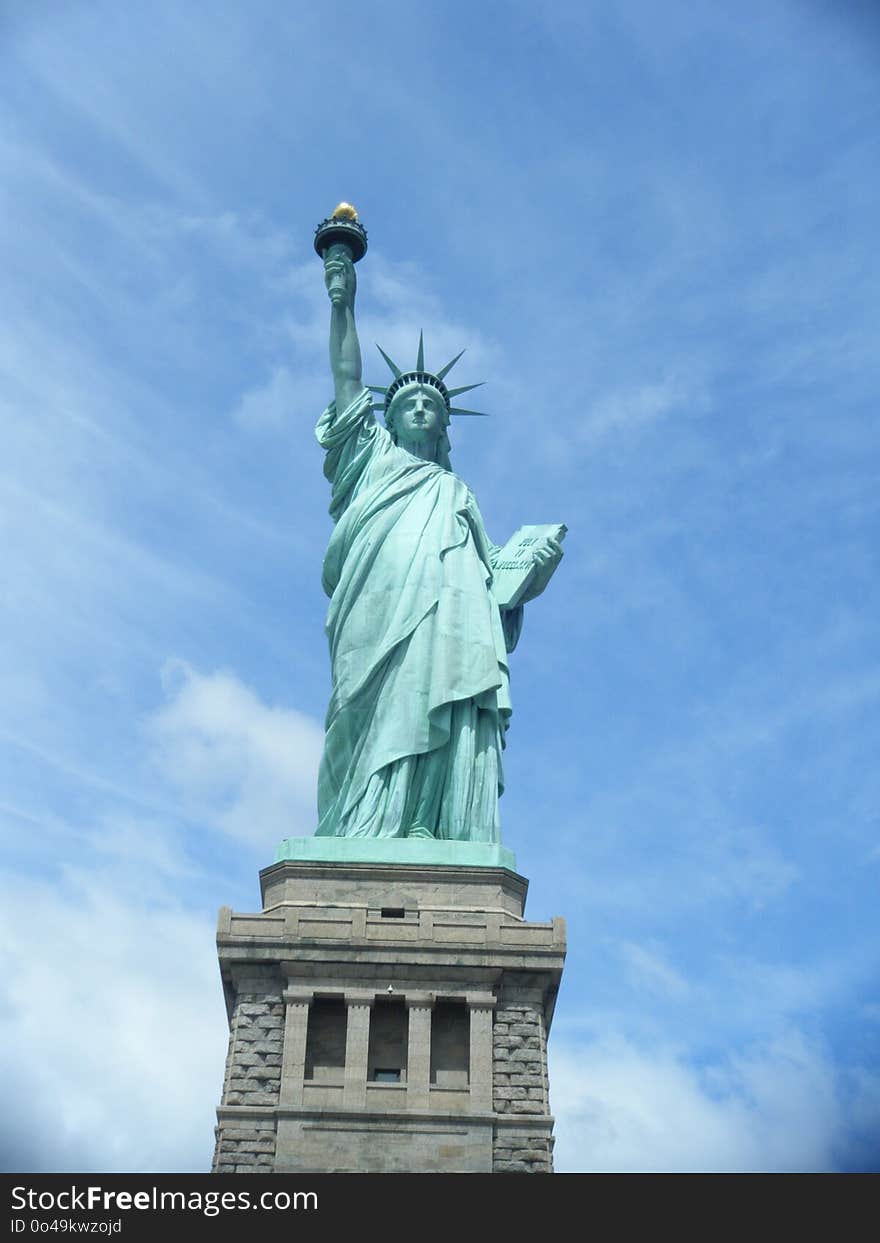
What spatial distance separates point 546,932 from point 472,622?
5.73 meters

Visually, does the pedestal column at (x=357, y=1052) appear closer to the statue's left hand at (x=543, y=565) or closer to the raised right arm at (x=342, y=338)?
the statue's left hand at (x=543, y=565)

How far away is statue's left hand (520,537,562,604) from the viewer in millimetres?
28922

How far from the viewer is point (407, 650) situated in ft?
86.8

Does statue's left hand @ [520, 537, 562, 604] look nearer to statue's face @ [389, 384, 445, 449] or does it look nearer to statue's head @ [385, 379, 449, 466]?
statue's head @ [385, 379, 449, 466]

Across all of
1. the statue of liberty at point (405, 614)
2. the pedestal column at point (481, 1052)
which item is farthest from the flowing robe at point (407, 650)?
→ the pedestal column at point (481, 1052)

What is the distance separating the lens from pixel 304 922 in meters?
23.1

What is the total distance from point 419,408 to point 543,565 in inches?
147

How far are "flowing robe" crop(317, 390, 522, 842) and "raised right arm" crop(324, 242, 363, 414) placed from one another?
0.37m

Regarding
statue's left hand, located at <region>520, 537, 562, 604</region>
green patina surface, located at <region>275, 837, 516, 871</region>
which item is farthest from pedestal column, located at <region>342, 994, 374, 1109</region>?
statue's left hand, located at <region>520, 537, 562, 604</region>

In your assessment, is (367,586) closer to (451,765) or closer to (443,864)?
(451,765)

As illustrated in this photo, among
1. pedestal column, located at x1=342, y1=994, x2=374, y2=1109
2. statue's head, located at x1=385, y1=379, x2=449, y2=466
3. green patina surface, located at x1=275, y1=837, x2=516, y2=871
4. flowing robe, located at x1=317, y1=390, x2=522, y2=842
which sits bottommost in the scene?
pedestal column, located at x1=342, y1=994, x2=374, y2=1109

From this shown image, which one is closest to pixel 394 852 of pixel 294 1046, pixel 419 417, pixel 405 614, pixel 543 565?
pixel 294 1046

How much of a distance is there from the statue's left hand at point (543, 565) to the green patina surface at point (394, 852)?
18.5 feet
